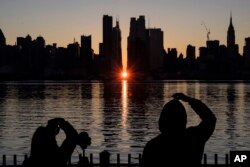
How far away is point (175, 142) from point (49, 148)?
74.9 inches

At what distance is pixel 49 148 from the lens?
6.74 meters

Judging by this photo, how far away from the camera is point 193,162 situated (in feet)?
18.1

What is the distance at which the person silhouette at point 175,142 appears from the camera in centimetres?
538

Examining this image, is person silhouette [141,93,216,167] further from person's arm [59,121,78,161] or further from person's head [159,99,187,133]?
person's arm [59,121,78,161]

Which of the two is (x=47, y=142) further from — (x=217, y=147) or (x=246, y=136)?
(x=246, y=136)

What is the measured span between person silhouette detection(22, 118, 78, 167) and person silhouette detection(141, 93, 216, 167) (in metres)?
1.54

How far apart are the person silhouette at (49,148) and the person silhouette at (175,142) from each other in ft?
5.06

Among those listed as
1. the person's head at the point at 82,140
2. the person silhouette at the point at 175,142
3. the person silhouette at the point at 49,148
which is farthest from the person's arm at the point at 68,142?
the person silhouette at the point at 175,142

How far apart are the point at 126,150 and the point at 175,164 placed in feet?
116

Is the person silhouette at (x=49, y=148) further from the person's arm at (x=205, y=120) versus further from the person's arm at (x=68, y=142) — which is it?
the person's arm at (x=205, y=120)

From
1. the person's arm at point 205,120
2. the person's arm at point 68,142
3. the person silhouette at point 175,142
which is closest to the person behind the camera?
the person silhouette at point 175,142

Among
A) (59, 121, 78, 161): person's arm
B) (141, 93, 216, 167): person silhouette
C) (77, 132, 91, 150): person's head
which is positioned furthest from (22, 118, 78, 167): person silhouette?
(141, 93, 216, 167): person silhouette

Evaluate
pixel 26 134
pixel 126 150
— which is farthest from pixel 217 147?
pixel 26 134

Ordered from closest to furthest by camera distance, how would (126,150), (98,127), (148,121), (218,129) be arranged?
(126,150) < (218,129) < (98,127) < (148,121)
